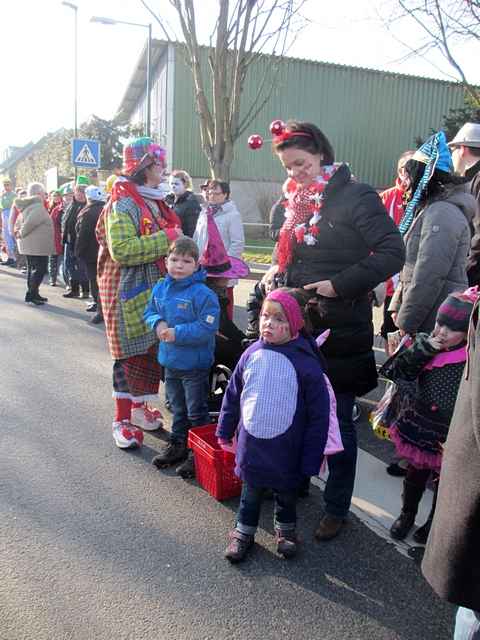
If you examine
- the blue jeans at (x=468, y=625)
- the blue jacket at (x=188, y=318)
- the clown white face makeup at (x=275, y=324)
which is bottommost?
the blue jeans at (x=468, y=625)

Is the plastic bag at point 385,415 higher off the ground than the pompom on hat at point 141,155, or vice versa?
the pompom on hat at point 141,155

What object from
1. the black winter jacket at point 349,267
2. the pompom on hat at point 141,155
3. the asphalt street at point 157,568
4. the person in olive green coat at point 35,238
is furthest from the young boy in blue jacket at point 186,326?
the person in olive green coat at point 35,238

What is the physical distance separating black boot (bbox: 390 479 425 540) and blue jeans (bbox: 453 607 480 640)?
1426 mm

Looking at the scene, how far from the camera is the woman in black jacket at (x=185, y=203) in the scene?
7285 millimetres

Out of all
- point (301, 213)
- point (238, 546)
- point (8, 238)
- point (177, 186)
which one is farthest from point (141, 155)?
point (8, 238)

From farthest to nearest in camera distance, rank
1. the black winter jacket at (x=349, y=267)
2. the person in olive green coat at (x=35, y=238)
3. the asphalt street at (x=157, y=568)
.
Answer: the person in olive green coat at (x=35, y=238) < the black winter jacket at (x=349, y=267) < the asphalt street at (x=157, y=568)

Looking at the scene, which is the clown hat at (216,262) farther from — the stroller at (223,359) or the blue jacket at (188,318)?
the blue jacket at (188,318)

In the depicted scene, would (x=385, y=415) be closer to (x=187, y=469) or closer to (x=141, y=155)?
(x=187, y=469)

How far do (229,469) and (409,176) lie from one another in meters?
2.07

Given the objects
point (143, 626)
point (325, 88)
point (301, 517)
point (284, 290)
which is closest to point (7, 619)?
point (143, 626)

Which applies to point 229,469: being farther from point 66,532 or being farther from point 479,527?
point 479,527

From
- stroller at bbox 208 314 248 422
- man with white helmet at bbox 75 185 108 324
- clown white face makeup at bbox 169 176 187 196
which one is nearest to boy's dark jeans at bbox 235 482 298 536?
stroller at bbox 208 314 248 422

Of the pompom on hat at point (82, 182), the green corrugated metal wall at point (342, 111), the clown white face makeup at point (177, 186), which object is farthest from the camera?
the green corrugated metal wall at point (342, 111)

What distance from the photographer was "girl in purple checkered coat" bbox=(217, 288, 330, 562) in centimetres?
278
